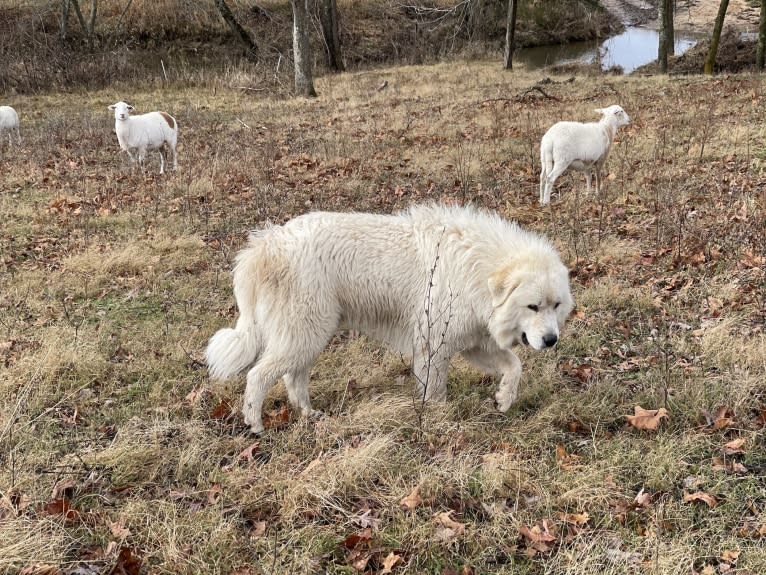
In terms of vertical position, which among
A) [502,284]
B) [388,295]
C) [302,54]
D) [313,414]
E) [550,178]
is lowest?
[313,414]

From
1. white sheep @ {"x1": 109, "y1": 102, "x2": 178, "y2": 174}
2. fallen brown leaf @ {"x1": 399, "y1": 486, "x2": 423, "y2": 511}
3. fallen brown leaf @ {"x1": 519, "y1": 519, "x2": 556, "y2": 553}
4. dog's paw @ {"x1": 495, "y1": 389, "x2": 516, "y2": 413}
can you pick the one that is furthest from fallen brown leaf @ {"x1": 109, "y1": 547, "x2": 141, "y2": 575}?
white sheep @ {"x1": 109, "y1": 102, "x2": 178, "y2": 174}

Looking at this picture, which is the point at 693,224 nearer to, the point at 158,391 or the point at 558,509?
the point at 558,509

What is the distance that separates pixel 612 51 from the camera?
31031 mm

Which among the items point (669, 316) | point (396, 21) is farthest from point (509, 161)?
point (396, 21)

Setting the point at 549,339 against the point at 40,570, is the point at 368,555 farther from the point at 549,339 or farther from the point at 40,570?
the point at 549,339

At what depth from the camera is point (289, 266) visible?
4.15 metres

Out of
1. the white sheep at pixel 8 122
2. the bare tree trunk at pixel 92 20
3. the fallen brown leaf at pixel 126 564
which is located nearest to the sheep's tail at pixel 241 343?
the fallen brown leaf at pixel 126 564

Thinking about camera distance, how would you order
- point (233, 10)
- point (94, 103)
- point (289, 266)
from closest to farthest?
point (289, 266), point (94, 103), point (233, 10)

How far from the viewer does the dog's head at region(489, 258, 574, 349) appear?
12.8 ft

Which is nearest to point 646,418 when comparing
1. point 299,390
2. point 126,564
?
point 299,390

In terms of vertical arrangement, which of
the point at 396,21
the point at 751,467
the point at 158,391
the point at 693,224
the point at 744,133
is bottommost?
the point at 158,391

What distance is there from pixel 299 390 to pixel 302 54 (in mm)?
17753

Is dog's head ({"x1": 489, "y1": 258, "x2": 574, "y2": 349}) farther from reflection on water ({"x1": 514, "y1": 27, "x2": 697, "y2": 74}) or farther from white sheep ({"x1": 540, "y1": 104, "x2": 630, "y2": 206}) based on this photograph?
reflection on water ({"x1": 514, "y1": 27, "x2": 697, "y2": 74})

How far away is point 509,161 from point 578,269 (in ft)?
15.6
